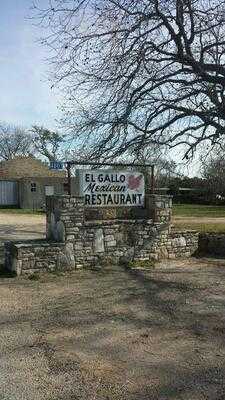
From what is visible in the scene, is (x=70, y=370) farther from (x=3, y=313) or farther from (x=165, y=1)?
(x=165, y=1)

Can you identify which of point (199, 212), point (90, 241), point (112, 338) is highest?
point (90, 241)

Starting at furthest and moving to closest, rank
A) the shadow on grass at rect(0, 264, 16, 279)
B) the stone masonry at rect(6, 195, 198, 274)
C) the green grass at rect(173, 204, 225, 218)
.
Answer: the green grass at rect(173, 204, 225, 218) → the stone masonry at rect(6, 195, 198, 274) → the shadow on grass at rect(0, 264, 16, 279)

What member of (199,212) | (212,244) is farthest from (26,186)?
(212,244)

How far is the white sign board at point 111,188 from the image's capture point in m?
13.2

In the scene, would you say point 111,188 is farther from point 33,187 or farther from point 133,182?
point 33,187

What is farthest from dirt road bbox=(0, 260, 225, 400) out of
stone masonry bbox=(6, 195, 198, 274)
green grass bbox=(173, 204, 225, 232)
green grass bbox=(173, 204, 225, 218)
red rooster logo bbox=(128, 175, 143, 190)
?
green grass bbox=(173, 204, 225, 218)

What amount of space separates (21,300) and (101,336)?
8.41ft

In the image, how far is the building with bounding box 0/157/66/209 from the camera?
47812mm

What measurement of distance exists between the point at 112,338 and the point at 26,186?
4136 cm

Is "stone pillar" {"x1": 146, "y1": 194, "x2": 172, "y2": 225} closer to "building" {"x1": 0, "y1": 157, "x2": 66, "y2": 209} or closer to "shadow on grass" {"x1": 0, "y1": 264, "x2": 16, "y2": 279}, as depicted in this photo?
"shadow on grass" {"x1": 0, "y1": 264, "x2": 16, "y2": 279}

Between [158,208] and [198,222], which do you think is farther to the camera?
[198,222]

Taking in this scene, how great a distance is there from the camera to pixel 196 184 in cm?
5031

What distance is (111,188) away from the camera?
44.4 ft

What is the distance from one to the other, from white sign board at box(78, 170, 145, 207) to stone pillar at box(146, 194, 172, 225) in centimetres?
23
